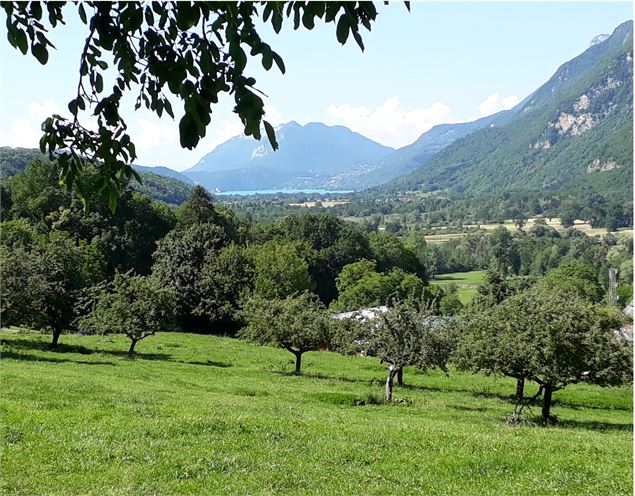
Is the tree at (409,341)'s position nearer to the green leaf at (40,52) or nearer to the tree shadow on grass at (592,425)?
the tree shadow on grass at (592,425)

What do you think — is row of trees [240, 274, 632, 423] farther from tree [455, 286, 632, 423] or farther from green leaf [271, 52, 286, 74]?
green leaf [271, 52, 286, 74]

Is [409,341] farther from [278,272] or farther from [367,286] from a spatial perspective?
[367,286]

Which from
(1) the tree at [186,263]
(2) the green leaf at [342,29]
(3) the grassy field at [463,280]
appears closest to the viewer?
(2) the green leaf at [342,29]

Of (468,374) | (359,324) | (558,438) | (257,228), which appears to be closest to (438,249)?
(257,228)

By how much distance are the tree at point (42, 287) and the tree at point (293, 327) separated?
484 inches

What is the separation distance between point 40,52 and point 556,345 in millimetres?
21395

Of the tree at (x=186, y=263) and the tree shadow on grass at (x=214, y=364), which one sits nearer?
the tree shadow on grass at (x=214, y=364)

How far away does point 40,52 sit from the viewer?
5.02m

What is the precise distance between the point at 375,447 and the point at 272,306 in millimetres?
28207

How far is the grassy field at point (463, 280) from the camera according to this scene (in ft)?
399

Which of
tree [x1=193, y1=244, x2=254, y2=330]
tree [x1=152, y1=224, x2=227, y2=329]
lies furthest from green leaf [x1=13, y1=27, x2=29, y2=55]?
tree [x1=152, y1=224, x2=227, y2=329]

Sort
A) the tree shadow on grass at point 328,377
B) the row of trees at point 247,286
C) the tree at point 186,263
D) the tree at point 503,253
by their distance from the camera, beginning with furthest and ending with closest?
1. the tree at point 503,253
2. the tree at point 186,263
3. the tree shadow on grass at point 328,377
4. the row of trees at point 247,286

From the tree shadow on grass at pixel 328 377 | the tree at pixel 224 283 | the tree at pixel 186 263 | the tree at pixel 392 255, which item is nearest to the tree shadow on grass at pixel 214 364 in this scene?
the tree shadow on grass at pixel 328 377

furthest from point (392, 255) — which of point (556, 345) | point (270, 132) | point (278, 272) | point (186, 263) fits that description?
point (270, 132)
